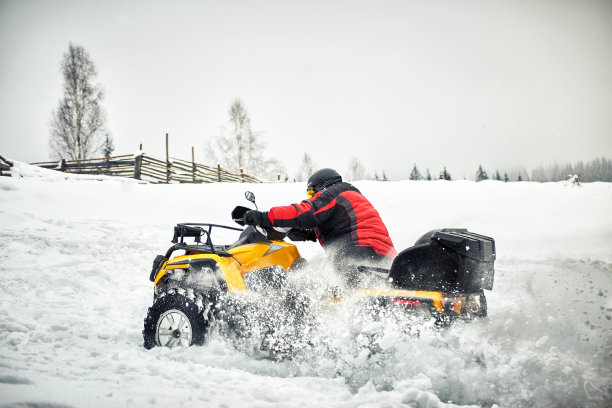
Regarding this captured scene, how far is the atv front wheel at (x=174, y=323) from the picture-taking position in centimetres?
281

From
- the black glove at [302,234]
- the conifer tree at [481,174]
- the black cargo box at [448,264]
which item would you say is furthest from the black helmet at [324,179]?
the conifer tree at [481,174]

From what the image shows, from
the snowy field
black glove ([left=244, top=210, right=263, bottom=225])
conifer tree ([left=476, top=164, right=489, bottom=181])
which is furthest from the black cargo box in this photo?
conifer tree ([left=476, top=164, right=489, bottom=181])

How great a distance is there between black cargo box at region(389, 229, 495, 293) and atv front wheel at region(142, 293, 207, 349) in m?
1.61

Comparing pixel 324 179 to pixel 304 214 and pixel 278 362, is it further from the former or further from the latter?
pixel 278 362

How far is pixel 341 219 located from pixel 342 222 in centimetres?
3

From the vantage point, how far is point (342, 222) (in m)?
3.05

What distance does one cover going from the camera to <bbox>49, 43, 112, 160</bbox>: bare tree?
23.9 m

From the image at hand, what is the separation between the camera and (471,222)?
28.4ft

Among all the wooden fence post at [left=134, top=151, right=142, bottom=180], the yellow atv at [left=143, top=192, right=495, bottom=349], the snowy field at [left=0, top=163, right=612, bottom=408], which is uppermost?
the wooden fence post at [left=134, top=151, right=142, bottom=180]

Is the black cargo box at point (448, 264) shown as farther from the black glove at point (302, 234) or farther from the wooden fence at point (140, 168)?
the wooden fence at point (140, 168)

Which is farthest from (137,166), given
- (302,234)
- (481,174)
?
(481,174)

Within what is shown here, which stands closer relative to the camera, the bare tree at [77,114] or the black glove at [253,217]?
the black glove at [253,217]

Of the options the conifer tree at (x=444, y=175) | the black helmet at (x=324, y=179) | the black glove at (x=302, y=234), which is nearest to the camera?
the black helmet at (x=324, y=179)

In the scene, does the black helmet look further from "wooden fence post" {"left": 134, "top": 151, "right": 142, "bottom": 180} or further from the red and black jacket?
"wooden fence post" {"left": 134, "top": 151, "right": 142, "bottom": 180}
